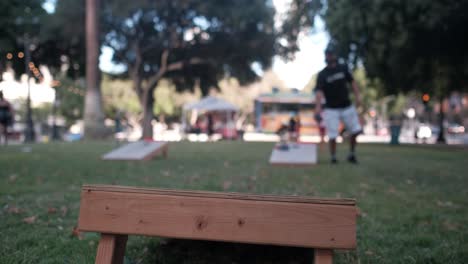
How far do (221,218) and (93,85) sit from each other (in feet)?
68.7

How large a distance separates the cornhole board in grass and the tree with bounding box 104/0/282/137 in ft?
74.6

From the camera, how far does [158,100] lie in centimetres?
6738

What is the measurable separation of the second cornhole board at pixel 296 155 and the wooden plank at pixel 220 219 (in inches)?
271

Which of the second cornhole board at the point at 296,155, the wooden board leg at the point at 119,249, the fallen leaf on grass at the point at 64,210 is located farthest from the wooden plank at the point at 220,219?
the second cornhole board at the point at 296,155

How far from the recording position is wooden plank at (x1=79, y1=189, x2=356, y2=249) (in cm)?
210

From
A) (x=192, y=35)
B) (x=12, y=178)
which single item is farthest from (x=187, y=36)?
(x=12, y=178)

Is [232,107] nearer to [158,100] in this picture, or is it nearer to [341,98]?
[341,98]

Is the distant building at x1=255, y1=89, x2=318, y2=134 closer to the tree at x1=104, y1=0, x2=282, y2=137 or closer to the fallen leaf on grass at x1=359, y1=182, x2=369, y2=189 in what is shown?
the tree at x1=104, y1=0, x2=282, y2=137

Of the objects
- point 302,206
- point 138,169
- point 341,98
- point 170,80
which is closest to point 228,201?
point 302,206

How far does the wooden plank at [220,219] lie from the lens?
2098 mm

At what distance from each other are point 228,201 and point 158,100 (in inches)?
2612

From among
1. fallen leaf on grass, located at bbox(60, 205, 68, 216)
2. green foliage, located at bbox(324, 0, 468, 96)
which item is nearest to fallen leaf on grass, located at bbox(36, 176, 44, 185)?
fallen leaf on grass, located at bbox(60, 205, 68, 216)

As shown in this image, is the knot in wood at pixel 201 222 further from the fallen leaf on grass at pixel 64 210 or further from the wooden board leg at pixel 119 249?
the fallen leaf on grass at pixel 64 210

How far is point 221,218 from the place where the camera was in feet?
7.11
